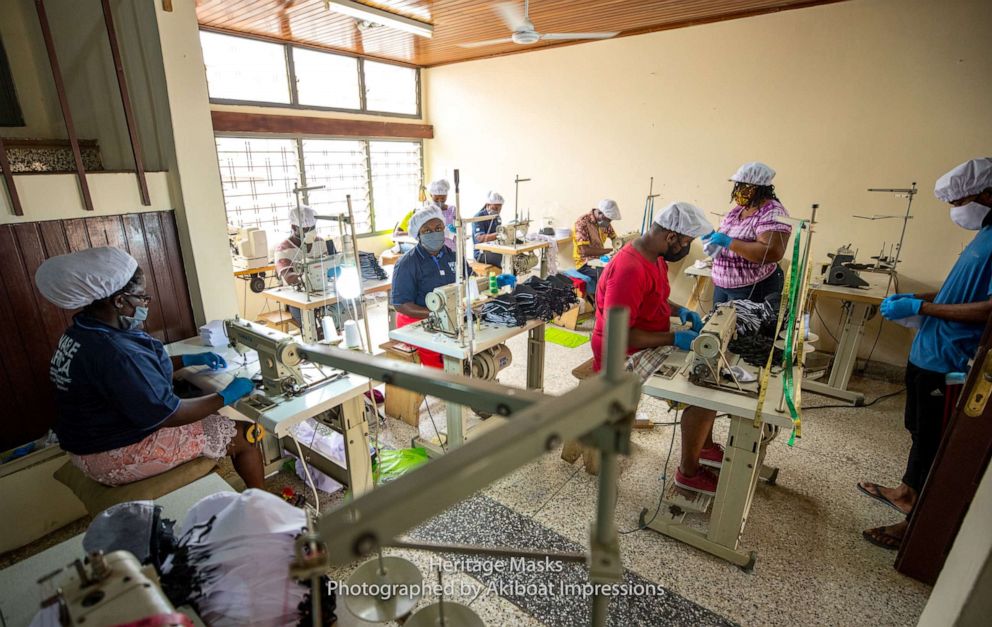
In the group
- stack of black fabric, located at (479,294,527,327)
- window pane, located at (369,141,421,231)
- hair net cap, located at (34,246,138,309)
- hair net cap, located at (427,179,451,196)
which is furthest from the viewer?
window pane, located at (369,141,421,231)

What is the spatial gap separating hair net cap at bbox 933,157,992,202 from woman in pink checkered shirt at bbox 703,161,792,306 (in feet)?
2.63

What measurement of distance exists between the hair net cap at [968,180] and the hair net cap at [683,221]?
43.7 inches

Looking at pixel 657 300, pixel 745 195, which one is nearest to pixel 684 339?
pixel 657 300

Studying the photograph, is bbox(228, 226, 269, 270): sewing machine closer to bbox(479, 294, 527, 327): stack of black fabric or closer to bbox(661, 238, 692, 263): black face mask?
bbox(479, 294, 527, 327): stack of black fabric

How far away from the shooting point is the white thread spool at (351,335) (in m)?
2.34

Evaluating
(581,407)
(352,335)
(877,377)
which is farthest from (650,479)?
(877,377)

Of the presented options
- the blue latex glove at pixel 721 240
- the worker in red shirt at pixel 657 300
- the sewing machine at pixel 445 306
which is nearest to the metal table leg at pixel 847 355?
the blue latex glove at pixel 721 240

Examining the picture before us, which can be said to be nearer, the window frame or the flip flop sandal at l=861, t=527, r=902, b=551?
the flip flop sandal at l=861, t=527, r=902, b=551

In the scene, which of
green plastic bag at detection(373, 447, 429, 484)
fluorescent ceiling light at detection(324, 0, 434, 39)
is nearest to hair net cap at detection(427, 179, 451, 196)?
fluorescent ceiling light at detection(324, 0, 434, 39)

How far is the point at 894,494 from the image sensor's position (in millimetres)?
2535

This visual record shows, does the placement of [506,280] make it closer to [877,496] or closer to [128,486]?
[128,486]

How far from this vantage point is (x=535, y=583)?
2.04m

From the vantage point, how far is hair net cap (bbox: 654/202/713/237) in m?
2.28

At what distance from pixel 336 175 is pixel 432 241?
12.9 ft
